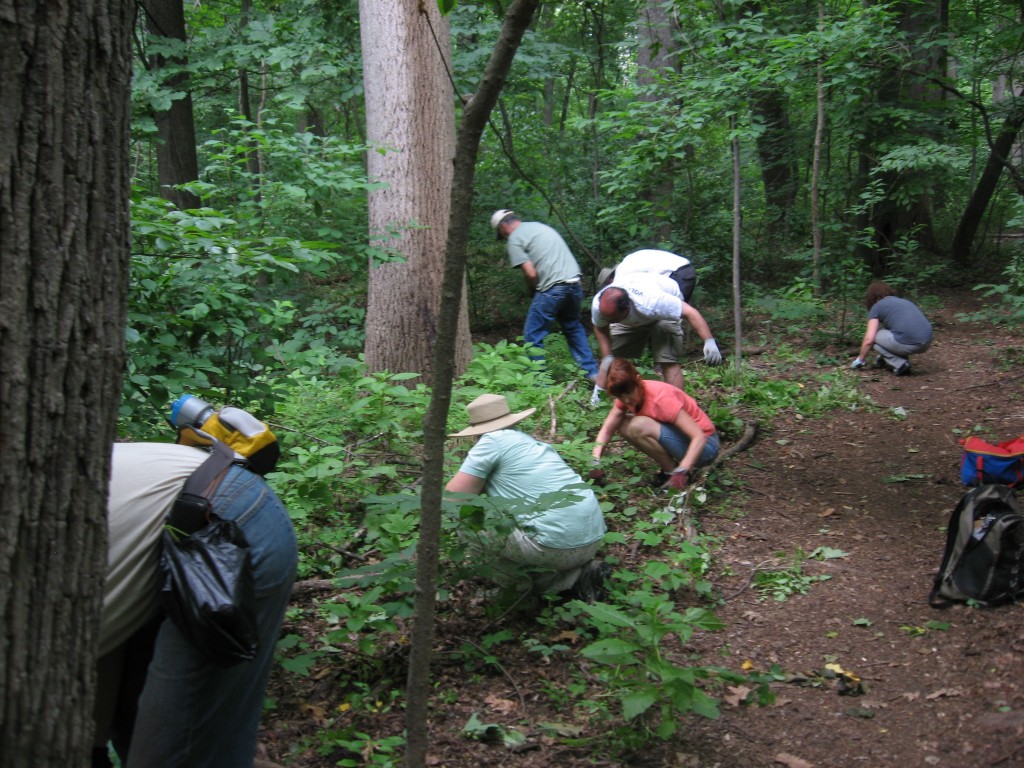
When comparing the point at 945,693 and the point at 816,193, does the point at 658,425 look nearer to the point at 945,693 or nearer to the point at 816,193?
the point at 945,693

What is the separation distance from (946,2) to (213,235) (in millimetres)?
11725

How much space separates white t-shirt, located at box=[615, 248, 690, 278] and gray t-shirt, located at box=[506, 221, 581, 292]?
0.70 meters

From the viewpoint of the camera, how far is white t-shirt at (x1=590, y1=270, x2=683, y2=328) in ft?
25.2

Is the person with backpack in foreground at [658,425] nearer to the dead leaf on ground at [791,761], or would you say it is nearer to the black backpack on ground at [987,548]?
the black backpack on ground at [987,548]

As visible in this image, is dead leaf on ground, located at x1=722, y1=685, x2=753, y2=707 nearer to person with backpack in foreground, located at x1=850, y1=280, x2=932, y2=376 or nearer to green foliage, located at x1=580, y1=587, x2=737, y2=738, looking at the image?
green foliage, located at x1=580, y1=587, x2=737, y2=738

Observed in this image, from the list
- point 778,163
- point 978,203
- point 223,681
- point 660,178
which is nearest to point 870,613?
point 223,681

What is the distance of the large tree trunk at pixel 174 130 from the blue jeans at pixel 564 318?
4.49m

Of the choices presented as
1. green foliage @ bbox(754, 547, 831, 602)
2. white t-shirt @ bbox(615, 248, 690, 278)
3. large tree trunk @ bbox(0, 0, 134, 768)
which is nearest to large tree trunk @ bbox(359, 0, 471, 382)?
white t-shirt @ bbox(615, 248, 690, 278)

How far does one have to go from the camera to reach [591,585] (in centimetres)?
432

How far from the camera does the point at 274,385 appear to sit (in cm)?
456

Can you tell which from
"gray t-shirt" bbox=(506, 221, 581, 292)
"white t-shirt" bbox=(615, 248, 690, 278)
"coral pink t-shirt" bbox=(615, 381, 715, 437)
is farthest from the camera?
"gray t-shirt" bbox=(506, 221, 581, 292)

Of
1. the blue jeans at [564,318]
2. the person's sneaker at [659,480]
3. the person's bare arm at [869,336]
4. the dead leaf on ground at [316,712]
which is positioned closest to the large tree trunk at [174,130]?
the blue jeans at [564,318]

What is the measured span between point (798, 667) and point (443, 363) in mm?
2562

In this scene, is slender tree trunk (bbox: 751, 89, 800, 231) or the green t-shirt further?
slender tree trunk (bbox: 751, 89, 800, 231)
